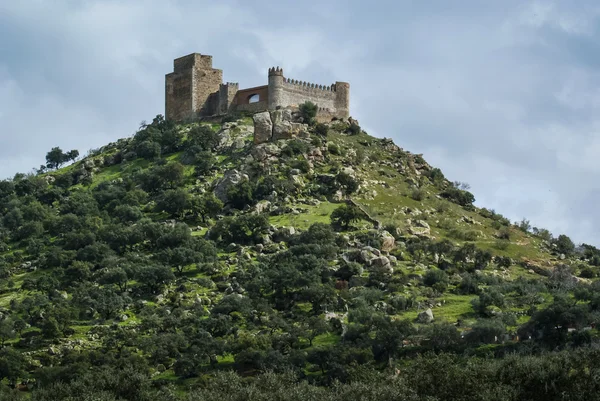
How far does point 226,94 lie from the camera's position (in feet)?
367

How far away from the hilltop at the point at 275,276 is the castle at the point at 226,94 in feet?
6.88

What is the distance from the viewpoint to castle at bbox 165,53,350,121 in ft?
356

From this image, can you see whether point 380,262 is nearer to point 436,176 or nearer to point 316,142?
point 316,142

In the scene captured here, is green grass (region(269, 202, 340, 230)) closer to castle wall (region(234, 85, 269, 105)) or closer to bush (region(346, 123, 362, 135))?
bush (region(346, 123, 362, 135))

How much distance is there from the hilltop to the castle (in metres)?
2.10

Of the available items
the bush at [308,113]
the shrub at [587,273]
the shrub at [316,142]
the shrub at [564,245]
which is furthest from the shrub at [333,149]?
the shrub at [587,273]

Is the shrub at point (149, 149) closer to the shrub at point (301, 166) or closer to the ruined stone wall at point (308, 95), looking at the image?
the ruined stone wall at point (308, 95)

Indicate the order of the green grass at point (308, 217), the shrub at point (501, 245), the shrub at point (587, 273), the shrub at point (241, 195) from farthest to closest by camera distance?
the shrub at point (241, 195), the shrub at point (501, 245), the green grass at point (308, 217), the shrub at point (587, 273)

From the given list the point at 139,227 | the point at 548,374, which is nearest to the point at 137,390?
the point at 548,374

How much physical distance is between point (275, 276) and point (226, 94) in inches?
1559

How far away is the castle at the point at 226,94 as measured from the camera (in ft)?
356

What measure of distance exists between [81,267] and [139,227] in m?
8.24

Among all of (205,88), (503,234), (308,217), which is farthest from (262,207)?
(205,88)

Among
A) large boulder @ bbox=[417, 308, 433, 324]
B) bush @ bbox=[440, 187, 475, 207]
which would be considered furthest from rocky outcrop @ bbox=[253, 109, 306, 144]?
large boulder @ bbox=[417, 308, 433, 324]
